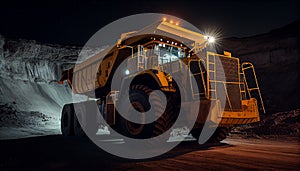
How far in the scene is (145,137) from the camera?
22.7 ft

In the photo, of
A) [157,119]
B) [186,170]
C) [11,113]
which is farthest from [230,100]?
[11,113]

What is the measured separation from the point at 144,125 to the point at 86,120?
5.56 metres

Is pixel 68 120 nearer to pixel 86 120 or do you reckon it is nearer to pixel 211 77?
pixel 86 120

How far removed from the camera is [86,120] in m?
11.7

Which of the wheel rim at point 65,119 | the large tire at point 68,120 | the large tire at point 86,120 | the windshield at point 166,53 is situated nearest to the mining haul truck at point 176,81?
the windshield at point 166,53

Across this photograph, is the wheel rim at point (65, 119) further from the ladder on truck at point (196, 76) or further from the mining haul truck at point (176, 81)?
the ladder on truck at point (196, 76)

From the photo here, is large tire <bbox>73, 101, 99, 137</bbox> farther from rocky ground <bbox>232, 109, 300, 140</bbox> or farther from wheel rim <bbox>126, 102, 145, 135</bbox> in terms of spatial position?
rocky ground <bbox>232, 109, 300, 140</bbox>

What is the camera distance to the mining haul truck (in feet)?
22.6

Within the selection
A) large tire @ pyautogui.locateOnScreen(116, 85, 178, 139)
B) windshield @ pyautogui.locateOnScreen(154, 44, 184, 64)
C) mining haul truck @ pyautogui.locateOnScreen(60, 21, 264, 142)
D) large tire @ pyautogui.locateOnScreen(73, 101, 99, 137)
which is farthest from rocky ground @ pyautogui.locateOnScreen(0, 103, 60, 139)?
windshield @ pyautogui.locateOnScreen(154, 44, 184, 64)

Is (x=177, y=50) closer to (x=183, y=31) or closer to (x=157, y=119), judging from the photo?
(x=183, y=31)

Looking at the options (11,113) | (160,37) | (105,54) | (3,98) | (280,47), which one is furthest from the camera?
(280,47)

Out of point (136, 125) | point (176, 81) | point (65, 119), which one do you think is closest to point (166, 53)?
point (176, 81)

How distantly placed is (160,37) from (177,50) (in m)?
0.76

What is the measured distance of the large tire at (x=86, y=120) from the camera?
11.5 meters
